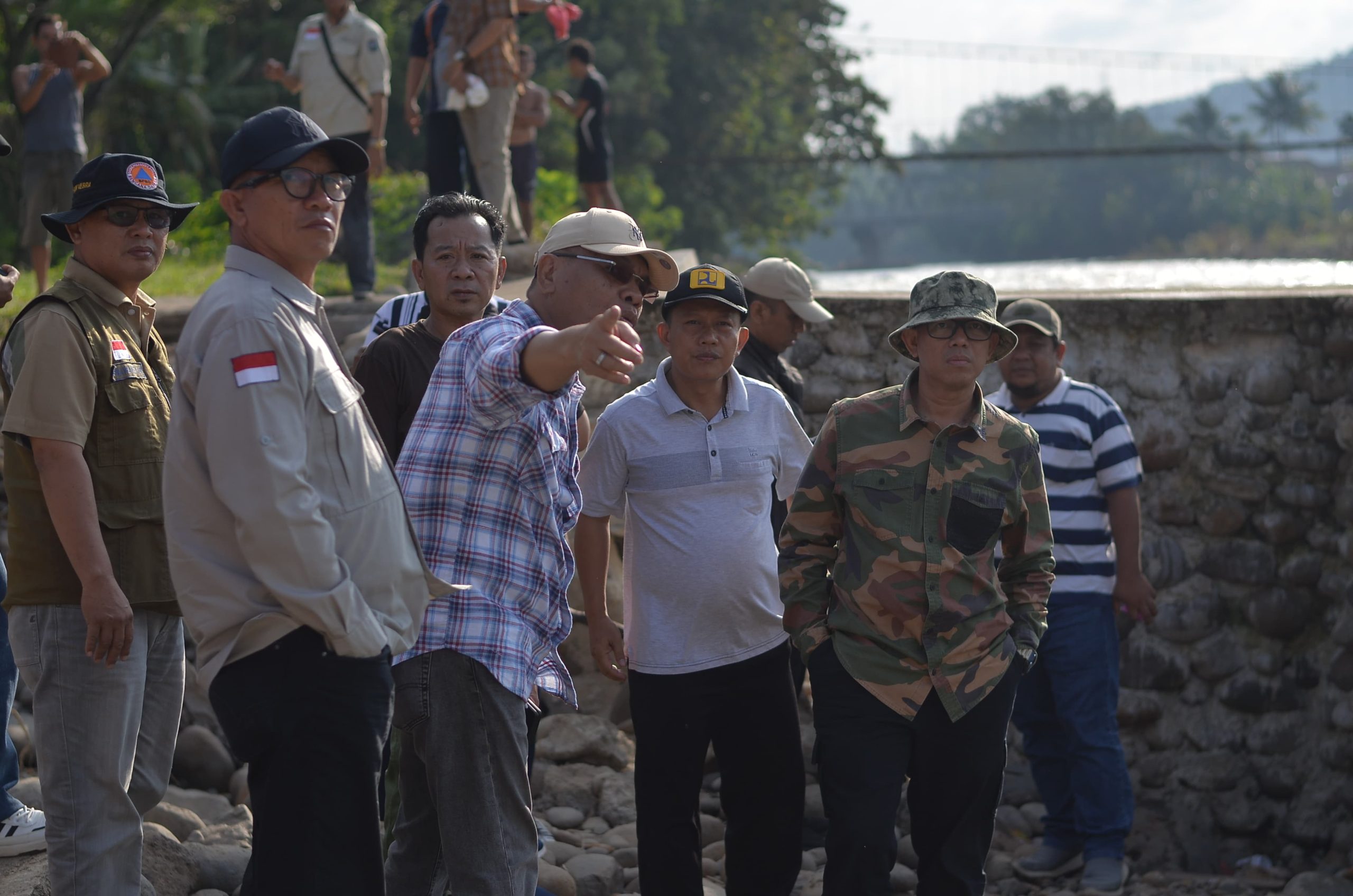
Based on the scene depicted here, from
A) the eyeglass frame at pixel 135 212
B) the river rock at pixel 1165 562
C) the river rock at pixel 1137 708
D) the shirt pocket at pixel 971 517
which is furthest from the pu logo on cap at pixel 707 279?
the river rock at pixel 1137 708

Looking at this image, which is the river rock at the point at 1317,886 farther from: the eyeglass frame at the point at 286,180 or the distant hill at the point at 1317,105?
the distant hill at the point at 1317,105

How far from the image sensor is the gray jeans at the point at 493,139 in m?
6.85

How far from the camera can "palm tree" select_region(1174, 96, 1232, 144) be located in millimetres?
59031

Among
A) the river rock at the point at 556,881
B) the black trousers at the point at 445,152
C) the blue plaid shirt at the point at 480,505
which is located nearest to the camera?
→ the blue plaid shirt at the point at 480,505

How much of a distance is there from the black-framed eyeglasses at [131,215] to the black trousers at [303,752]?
1298 millimetres

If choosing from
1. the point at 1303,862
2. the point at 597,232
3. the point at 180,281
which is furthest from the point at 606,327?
the point at 180,281

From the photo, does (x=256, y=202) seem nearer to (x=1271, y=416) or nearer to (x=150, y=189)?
(x=150, y=189)

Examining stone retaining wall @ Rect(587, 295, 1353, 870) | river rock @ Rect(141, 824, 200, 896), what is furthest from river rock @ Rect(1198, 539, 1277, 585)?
river rock @ Rect(141, 824, 200, 896)

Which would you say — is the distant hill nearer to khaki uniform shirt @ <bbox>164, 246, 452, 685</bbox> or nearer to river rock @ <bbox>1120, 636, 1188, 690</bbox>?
river rock @ <bbox>1120, 636, 1188, 690</bbox>

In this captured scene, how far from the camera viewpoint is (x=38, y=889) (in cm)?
309

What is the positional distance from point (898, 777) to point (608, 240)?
147 centimetres

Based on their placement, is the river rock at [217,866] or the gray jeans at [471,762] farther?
the river rock at [217,866]

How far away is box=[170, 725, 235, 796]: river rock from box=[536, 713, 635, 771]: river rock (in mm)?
1187

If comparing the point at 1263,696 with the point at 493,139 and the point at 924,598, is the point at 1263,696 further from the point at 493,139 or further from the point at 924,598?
the point at 493,139
